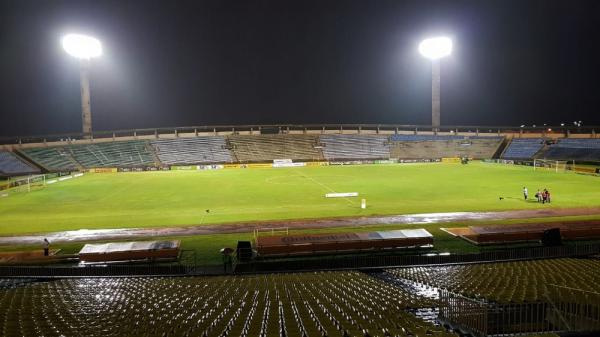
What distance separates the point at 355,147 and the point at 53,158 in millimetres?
51381

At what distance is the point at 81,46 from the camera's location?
74625 millimetres

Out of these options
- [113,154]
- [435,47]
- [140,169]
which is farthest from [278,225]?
[435,47]

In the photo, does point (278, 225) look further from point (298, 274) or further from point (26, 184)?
point (26, 184)

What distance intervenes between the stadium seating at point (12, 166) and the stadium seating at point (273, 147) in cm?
3188

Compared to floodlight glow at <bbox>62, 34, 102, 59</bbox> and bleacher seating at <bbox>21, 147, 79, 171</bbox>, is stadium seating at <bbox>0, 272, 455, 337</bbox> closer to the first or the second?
bleacher seating at <bbox>21, 147, 79, 171</bbox>

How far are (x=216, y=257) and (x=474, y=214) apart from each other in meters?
17.7

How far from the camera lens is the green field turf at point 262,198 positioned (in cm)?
3066

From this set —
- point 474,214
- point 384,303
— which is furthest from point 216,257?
point 474,214

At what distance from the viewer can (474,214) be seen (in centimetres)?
2933

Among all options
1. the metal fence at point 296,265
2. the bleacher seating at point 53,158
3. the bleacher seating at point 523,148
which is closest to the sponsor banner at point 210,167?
the bleacher seating at point 53,158

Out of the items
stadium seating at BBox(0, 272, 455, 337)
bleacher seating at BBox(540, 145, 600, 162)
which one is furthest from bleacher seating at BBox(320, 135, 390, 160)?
stadium seating at BBox(0, 272, 455, 337)

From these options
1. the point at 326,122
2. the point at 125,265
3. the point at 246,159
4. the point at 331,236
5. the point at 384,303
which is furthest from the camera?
the point at 326,122

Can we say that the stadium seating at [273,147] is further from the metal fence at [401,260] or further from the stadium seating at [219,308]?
the stadium seating at [219,308]

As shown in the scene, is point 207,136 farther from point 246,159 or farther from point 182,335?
point 182,335
